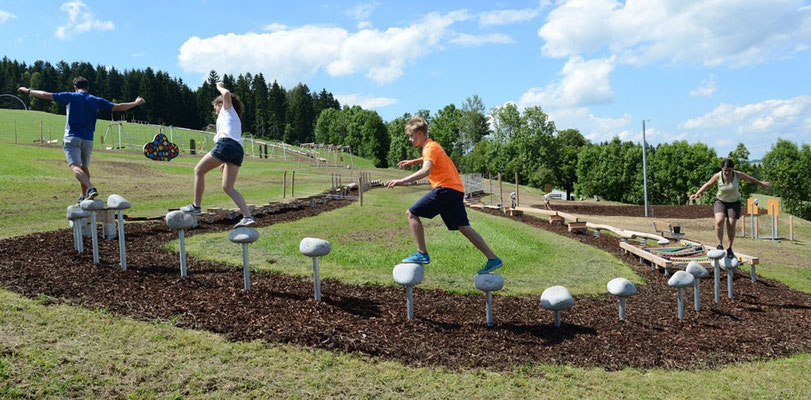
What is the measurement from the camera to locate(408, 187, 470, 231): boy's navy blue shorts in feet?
22.1

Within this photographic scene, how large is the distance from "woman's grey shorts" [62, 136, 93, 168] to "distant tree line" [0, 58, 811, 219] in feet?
165

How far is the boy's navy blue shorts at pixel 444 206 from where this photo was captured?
22.1 ft

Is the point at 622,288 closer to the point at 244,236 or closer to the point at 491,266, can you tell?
the point at 491,266

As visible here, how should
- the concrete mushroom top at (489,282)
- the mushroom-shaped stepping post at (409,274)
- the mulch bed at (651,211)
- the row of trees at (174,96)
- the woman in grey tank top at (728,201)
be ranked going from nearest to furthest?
the mushroom-shaped stepping post at (409,274)
the concrete mushroom top at (489,282)
the woman in grey tank top at (728,201)
the mulch bed at (651,211)
the row of trees at (174,96)

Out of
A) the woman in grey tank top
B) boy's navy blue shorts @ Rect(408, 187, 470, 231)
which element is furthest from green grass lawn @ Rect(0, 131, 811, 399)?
the woman in grey tank top

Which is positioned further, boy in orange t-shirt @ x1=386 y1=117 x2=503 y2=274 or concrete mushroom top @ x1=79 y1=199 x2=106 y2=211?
concrete mushroom top @ x1=79 y1=199 x2=106 y2=211

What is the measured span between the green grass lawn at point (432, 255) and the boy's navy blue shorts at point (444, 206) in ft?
8.20

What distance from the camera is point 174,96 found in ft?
381

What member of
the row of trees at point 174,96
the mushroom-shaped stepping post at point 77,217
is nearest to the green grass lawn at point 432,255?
the mushroom-shaped stepping post at point 77,217

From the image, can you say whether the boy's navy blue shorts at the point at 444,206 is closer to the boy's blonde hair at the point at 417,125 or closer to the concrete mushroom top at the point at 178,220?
the boy's blonde hair at the point at 417,125

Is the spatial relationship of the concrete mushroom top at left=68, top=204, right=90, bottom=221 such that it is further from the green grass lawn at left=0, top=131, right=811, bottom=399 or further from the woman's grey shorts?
the green grass lawn at left=0, top=131, right=811, bottom=399

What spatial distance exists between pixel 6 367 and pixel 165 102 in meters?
123

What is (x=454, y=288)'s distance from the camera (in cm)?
913

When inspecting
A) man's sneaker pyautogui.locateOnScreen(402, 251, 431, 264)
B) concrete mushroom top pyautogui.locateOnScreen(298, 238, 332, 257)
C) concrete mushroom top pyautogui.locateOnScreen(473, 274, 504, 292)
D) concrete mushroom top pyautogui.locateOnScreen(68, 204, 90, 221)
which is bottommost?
concrete mushroom top pyautogui.locateOnScreen(473, 274, 504, 292)
